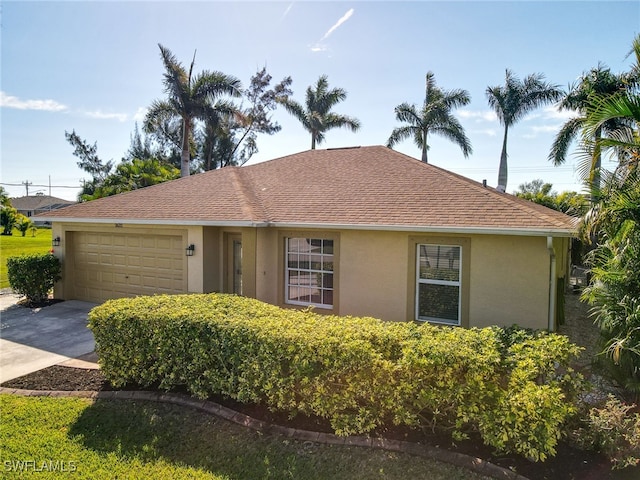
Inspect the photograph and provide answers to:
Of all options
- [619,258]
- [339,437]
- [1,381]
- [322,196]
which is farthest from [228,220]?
[619,258]

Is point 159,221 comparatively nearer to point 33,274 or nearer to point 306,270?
point 306,270

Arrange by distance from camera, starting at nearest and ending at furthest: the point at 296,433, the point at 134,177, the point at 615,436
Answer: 1. the point at 615,436
2. the point at 296,433
3. the point at 134,177

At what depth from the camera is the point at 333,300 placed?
9812 millimetres

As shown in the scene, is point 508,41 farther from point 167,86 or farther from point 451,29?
point 167,86

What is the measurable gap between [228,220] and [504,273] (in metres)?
6.54

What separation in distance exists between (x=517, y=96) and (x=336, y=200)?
2218 centimetres

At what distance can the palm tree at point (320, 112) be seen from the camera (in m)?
32.7

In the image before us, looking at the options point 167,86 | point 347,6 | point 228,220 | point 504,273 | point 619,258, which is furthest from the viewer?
point 167,86

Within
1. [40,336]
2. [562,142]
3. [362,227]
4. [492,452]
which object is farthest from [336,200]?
[562,142]

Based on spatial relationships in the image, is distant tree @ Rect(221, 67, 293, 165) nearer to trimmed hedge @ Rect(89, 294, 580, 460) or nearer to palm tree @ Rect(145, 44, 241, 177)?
palm tree @ Rect(145, 44, 241, 177)

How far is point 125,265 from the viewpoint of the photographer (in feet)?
39.7

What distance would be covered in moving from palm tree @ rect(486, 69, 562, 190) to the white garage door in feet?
80.8

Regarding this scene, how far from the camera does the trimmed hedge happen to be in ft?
13.9

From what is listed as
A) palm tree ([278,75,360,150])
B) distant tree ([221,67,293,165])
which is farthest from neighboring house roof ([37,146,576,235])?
distant tree ([221,67,293,165])
